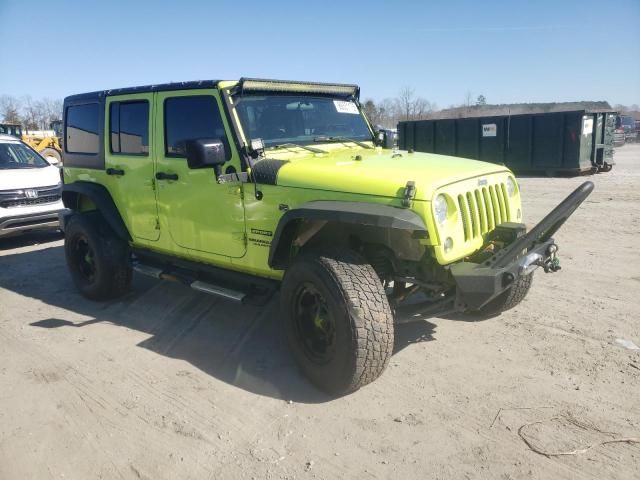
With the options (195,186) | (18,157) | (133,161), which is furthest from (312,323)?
(18,157)

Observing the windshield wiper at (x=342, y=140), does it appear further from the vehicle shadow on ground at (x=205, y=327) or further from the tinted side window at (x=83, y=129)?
the tinted side window at (x=83, y=129)

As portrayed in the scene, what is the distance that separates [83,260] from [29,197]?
3.49m

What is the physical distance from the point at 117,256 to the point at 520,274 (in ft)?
12.8

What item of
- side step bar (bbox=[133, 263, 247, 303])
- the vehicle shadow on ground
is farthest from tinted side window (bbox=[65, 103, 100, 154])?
the vehicle shadow on ground

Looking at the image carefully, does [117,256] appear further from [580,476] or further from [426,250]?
[580,476]

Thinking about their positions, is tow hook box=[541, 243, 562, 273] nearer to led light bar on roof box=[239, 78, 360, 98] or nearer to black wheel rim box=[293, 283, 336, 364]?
black wheel rim box=[293, 283, 336, 364]

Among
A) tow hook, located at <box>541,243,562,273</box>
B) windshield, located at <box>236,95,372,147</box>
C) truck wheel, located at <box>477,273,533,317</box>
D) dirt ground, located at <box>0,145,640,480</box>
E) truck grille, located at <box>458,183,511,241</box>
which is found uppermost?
windshield, located at <box>236,95,372,147</box>

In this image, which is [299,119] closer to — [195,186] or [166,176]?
[195,186]

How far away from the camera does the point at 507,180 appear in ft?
13.1

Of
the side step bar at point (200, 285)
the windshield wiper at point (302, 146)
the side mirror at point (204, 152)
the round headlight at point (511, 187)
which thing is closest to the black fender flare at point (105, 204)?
the side step bar at point (200, 285)

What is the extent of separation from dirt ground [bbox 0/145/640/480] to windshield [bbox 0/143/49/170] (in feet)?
15.0

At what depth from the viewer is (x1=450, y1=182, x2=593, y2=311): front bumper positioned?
3.06 m

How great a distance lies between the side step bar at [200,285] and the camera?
409 cm

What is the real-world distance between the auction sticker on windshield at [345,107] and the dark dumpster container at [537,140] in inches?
500
